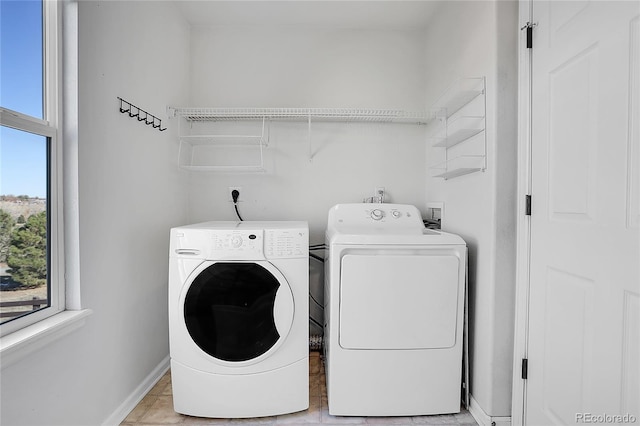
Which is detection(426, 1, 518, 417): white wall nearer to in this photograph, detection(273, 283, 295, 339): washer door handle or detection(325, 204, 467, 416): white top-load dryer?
detection(325, 204, 467, 416): white top-load dryer

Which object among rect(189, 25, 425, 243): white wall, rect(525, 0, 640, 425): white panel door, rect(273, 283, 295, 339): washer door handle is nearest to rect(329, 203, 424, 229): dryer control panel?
rect(189, 25, 425, 243): white wall

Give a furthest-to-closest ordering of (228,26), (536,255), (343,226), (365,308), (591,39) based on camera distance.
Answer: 1. (228,26)
2. (343,226)
3. (365,308)
4. (536,255)
5. (591,39)

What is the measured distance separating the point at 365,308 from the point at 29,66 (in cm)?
168

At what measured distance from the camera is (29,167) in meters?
1.10

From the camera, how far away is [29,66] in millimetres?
1107

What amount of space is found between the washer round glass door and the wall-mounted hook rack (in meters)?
0.91

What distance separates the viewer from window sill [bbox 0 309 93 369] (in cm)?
93

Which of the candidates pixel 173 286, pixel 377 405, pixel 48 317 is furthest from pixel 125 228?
pixel 377 405

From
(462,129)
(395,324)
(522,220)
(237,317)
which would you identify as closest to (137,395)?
(237,317)

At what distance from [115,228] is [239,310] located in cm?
72

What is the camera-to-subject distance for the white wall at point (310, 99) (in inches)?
92.1

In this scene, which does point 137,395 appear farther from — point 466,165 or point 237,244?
point 466,165

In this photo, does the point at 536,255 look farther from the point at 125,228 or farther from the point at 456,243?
the point at 125,228

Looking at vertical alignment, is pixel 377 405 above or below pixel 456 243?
below
